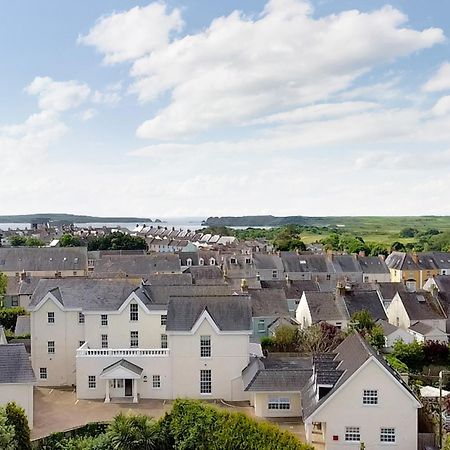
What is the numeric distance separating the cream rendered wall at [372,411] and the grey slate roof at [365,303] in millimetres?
24542

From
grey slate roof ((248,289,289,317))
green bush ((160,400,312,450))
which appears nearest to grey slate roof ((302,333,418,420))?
green bush ((160,400,312,450))

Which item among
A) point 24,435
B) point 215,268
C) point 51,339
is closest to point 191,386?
point 51,339

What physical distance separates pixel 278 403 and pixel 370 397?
22.4ft

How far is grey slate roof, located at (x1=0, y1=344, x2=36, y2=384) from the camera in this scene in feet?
104

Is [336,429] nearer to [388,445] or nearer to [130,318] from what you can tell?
[388,445]

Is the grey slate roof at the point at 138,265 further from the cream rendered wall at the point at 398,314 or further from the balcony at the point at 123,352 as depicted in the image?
the balcony at the point at 123,352

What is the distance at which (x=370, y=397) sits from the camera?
95.2 ft

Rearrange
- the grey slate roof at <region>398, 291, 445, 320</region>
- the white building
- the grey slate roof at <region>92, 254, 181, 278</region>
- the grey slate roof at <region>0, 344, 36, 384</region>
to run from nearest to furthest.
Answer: the grey slate roof at <region>0, 344, 36, 384</region> < the white building < the grey slate roof at <region>398, 291, 445, 320</region> < the grey slate roof at <region>92, 254, 181, 278</region>

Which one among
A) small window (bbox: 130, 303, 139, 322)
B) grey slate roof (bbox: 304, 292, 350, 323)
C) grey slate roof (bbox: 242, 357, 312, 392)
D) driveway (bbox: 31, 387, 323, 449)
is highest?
small window (bbox: 130, 303, 139, 322)

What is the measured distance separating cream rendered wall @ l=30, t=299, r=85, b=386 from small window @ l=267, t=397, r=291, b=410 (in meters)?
14.2

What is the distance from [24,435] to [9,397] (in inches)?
216

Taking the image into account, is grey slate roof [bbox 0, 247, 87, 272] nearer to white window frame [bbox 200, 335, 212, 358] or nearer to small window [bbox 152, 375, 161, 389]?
small window [bbox 152, 375, 161, 389]

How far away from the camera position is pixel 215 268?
78.7 metres

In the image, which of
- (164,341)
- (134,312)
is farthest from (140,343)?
(134,312)
